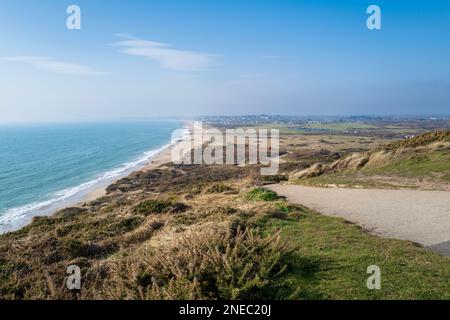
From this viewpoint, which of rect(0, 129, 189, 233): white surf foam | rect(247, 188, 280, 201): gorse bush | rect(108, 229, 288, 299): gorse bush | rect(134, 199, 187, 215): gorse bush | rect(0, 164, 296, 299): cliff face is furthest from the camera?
rect(0, 129, 189, 233): white surf foam

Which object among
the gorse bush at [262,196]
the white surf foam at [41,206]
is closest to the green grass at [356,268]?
the gorse bush at [262,196]

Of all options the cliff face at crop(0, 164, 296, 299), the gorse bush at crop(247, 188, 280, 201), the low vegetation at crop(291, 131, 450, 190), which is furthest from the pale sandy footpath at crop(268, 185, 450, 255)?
the cliff face at crop(0, 164, 296, 299)

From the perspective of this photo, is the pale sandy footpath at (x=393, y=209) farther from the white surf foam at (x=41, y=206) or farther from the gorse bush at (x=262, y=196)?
the white surf foam at (x=41, y=206)

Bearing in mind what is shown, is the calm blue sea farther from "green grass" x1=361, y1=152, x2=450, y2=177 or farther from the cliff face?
"green grass" x1=361, y1=152, x2=450, y2=177

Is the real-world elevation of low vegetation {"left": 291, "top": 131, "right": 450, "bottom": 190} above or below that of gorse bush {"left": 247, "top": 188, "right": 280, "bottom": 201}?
above

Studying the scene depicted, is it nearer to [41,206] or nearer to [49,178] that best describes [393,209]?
[41,206]

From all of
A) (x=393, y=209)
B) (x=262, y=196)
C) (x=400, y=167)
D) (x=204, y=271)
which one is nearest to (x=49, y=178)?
(x=262, y=196)
